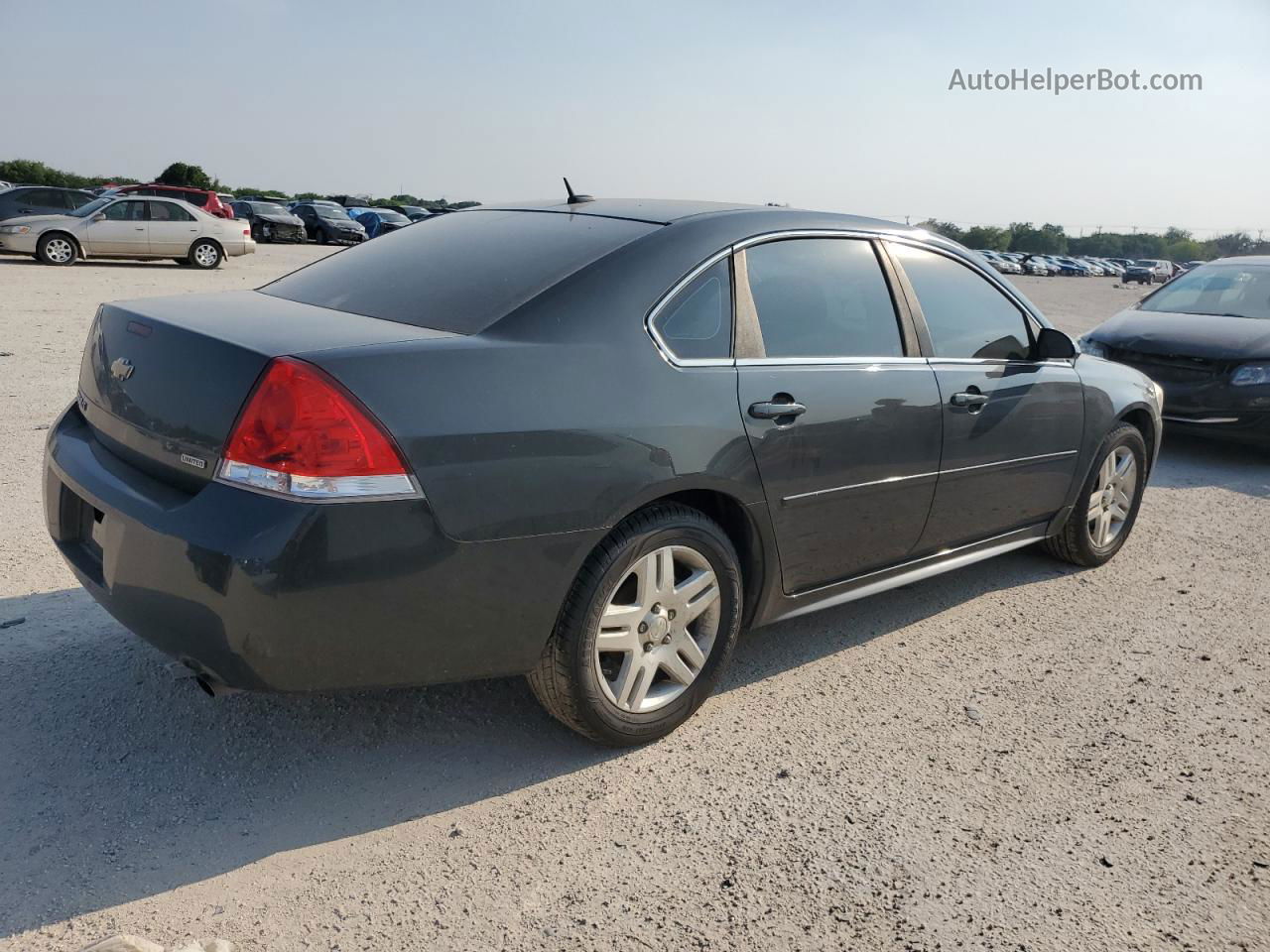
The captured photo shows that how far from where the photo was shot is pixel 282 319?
300 centimetres

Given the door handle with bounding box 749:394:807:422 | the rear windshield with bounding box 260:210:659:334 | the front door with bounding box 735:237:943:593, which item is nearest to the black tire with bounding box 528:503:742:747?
the front door with bounding box 735:237:943:593

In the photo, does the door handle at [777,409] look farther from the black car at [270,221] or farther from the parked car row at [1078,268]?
the parked car row at [1078,268]

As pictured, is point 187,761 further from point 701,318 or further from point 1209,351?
point 1209,351

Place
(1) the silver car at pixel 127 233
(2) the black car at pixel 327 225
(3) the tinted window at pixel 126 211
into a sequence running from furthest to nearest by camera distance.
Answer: (2) the black car at pixel 327 225 < (3) the tinted window at pixel 126 211 < (1) the silver car at pixel 127 233

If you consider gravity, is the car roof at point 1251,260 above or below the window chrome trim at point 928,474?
above

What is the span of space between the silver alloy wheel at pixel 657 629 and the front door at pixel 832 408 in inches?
13.9

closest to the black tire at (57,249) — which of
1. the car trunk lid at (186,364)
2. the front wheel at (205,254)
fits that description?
the front wheel at (205,254)

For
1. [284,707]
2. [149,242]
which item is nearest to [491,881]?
[284,707]

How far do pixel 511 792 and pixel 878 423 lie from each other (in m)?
1.75

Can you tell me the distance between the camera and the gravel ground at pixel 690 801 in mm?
2453

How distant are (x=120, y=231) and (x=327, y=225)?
1617 cm

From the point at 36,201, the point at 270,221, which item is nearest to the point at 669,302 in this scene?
the point at 36,201

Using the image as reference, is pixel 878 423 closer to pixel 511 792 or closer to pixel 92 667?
pixel 511 792

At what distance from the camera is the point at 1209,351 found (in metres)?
7.93
